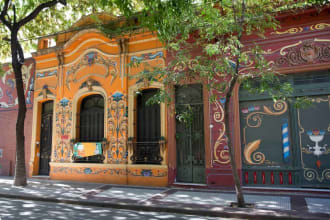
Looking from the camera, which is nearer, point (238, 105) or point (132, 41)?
point (238, 105)

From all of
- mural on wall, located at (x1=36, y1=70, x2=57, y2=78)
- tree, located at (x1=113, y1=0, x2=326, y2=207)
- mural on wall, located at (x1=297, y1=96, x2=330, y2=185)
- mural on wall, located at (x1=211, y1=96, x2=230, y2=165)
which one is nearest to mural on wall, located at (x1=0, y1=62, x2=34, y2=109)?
mural on wall, located at (x1=36, y1=70, x2=57, y2=78)

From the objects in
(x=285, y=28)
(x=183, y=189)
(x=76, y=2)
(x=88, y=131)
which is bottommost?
(x=183, y=189)

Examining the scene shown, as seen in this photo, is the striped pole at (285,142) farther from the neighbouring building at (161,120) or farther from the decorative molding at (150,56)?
the decorative molding at (150,56)

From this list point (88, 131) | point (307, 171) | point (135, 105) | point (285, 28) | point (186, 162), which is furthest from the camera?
point (88, 131)

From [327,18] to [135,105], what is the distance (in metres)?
6.90

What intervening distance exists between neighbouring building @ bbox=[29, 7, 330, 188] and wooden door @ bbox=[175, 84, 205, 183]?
0.03m

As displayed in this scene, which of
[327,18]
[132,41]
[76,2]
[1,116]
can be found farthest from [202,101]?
[1,116]

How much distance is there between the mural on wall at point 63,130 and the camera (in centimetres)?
1138

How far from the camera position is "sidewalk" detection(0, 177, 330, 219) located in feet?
19.4

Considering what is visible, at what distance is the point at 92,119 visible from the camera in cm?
1137

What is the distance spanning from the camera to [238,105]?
876cm

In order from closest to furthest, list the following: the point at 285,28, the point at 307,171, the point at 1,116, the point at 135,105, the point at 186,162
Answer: the point at 307,171, the point at 285,28, the point at 186,162, the point at 135,105, the point at 1,116

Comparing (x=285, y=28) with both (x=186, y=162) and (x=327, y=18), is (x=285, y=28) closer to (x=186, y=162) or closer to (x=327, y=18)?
(x=327, y=18)

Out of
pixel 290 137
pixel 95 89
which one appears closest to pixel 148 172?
pixel 95 89
